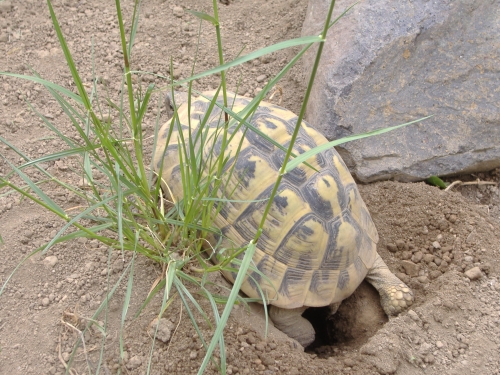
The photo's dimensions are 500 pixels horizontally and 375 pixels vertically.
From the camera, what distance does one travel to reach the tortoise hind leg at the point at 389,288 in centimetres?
209

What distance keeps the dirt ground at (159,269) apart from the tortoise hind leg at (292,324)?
0.11 meters

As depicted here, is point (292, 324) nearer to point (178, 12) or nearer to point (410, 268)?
point (410, 268)

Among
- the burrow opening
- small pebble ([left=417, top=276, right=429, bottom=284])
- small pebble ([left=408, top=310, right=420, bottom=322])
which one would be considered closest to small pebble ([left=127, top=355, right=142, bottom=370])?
the burrow opening

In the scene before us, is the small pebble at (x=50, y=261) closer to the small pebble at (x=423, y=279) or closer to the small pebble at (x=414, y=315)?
the small pebble at (x=414, y=315)

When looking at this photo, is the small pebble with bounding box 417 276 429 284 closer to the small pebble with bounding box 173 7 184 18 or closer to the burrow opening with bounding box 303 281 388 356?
the burrow opening with bounding box 303 281 388 356

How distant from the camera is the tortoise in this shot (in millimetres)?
1970

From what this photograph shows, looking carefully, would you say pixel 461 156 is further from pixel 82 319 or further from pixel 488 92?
pixel 82 319

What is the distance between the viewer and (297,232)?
1961 mm

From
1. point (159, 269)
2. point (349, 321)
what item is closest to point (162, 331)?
point (159, 269)

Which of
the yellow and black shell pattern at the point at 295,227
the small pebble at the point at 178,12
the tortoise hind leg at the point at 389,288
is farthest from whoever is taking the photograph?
the small pebble at the point at 178,12

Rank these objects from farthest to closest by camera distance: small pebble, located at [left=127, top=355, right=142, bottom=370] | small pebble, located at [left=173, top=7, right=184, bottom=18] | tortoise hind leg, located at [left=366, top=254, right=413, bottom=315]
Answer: small pebble, located at [left=173, top=7, right=184, bottom=18]
tortoise hind leg, located at [left=366, top=254, right=413, bottom=315]
small pebble, located at [left=127, top=355, right=142, bottom=370]

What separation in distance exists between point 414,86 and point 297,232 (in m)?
1.14

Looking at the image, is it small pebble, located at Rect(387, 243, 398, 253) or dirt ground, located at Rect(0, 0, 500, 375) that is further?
small pebble, located at Rect(387, 243, 398, 253)

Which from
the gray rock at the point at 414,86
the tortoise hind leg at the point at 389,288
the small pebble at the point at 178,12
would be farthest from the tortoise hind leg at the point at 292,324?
the small pebble at the point at 178,12
